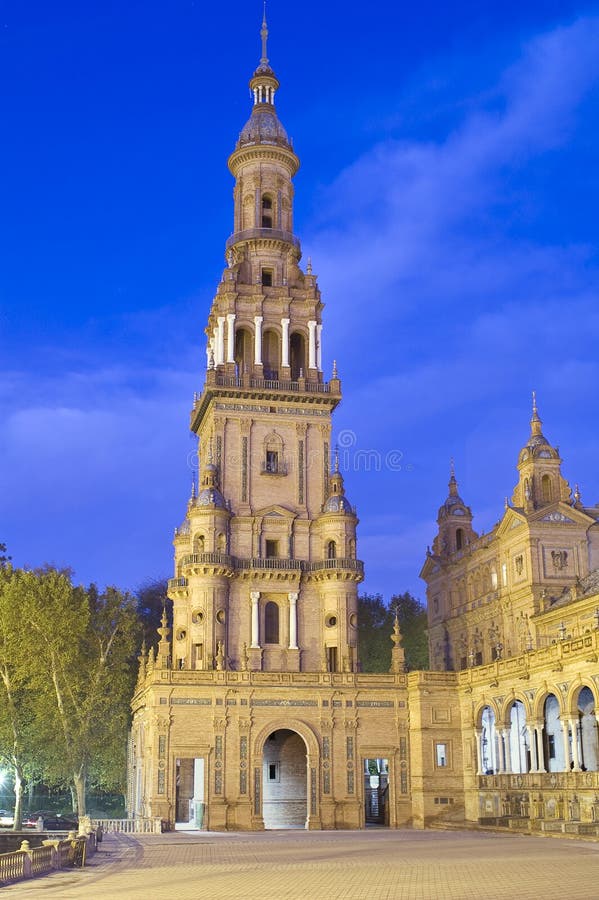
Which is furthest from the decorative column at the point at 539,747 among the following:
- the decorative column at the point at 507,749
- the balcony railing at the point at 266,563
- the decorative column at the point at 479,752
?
the balcony railing at the point at 266,563

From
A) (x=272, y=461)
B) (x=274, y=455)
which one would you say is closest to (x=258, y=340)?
(x=274, y=455)

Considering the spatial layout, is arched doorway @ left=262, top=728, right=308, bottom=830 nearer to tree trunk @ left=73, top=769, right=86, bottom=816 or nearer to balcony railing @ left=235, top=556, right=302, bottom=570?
balcony railing @ left=235, top=556, right=302, bottom=570

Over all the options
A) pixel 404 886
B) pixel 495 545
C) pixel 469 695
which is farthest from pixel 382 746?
pixel 404 886

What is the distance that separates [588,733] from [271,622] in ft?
75.0

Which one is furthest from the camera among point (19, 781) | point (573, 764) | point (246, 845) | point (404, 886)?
point (19, 781)

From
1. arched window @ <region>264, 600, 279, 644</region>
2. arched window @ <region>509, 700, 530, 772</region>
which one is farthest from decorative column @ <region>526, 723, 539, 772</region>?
arched window @ <region>264, 600, 279, 644</region>

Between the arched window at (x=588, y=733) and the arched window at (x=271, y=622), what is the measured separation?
71.4 ft

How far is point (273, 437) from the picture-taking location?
232 feet

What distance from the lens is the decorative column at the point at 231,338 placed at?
71662 mm

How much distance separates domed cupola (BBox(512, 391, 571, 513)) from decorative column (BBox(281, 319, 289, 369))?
17592 mm

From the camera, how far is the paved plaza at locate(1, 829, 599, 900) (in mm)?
24531

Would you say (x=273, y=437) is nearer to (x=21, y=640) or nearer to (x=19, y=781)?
(x=21, y=640)

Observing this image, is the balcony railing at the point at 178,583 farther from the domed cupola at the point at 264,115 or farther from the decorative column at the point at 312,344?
the domed cupola at the point at 264,115

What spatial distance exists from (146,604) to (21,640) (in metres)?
43.2
